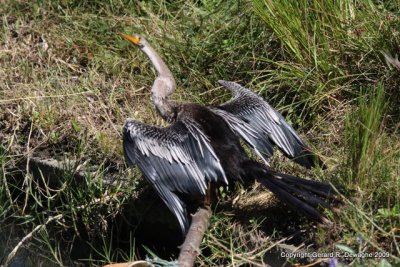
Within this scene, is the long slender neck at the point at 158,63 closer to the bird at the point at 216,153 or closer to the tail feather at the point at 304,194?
the bird at the point at 216,153

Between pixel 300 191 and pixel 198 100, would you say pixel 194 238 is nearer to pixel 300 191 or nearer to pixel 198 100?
pixel 300 191

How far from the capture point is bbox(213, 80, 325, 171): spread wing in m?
5.29

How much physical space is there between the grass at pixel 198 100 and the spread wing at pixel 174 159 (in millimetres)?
275

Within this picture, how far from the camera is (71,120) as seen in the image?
6.26 m

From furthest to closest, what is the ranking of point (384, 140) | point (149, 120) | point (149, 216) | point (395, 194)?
point (149, 120)
point (149, 216)
point (384, 140)
point (395, 194)

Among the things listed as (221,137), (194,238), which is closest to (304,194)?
(194,238)

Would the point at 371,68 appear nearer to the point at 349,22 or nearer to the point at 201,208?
the point at 349,22

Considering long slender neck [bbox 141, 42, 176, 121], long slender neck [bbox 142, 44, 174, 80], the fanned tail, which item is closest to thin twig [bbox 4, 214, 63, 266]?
long slender neck [bbox 141, 42, 176, 121]

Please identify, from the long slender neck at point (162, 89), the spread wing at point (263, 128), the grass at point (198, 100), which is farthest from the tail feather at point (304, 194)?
the long slender neck at point (162, 89)

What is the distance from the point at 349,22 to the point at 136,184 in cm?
175

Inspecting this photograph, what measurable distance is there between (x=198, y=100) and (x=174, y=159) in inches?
51.4

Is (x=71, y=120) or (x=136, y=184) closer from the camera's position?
(x=136, y=184)

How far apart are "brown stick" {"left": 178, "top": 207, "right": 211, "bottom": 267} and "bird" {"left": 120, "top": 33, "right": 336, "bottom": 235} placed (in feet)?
0.21

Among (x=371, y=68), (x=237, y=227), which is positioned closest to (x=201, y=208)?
(x=237, y=227)
